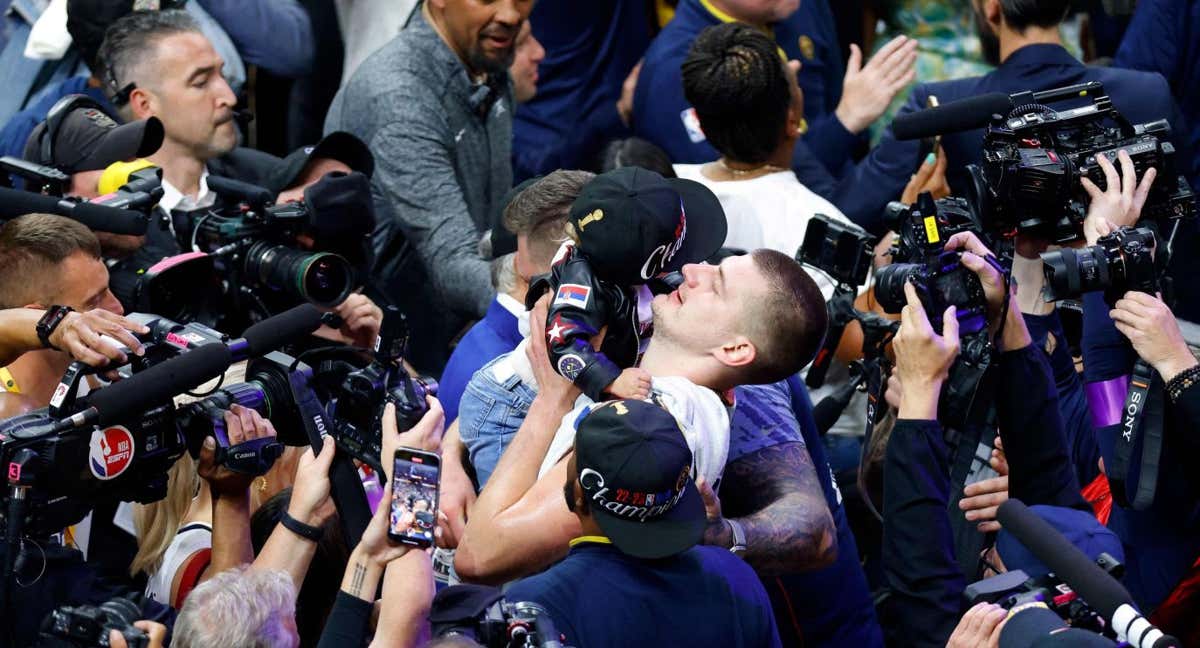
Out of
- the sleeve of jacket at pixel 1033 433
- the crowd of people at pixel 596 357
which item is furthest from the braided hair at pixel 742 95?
the sleeve of jacket at pixel 1033 433

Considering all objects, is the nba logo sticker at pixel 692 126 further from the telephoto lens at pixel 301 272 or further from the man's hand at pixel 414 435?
the man's hand at pixel 414 435

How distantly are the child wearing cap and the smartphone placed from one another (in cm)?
34

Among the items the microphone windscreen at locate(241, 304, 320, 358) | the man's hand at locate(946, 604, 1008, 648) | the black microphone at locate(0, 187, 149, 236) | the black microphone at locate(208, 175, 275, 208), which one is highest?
the microphone windscreen at locate(241, 304, 320, 358)

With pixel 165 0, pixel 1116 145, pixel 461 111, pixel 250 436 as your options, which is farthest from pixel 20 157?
pixel 1116 145

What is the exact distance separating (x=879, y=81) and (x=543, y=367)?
9.58 feet

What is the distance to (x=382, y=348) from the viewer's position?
12.2ft

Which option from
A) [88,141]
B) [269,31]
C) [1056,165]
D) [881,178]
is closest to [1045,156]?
[1056,165]

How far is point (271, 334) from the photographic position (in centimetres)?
363

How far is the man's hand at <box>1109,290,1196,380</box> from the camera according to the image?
3938 millimetres

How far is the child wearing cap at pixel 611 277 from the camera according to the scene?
330cm

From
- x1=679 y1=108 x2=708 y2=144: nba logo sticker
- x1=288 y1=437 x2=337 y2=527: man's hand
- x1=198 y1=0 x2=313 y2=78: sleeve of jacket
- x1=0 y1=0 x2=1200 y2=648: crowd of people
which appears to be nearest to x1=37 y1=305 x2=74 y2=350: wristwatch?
x1=0 y1=0 x2=1200 y2=648: crowd of people

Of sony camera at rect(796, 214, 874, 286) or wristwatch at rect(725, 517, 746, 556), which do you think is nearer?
wristwatch at rect(725, 517, 746, 556)

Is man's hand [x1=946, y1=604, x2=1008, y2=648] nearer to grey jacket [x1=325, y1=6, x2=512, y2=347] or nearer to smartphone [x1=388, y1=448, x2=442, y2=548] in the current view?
smartphone [x1=388, y1=448, x2=442, y2=548]

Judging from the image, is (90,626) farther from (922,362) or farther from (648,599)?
(922,362)
